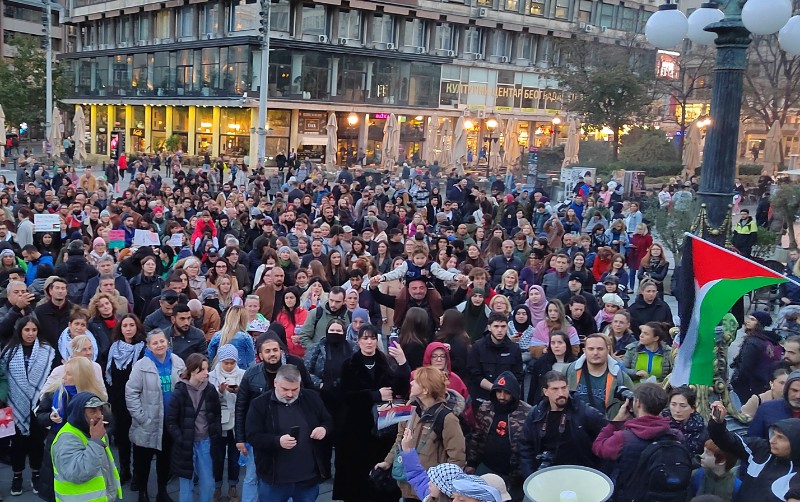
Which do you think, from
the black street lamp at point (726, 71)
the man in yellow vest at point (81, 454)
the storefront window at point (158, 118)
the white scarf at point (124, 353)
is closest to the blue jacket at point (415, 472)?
the man in yellow vest at point (81, 454)

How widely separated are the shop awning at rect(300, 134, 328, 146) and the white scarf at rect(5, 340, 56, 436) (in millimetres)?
43626

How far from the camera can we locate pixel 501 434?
5.79m

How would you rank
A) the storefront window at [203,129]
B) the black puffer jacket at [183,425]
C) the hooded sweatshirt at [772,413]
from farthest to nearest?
the storefront window at [203,129]
the black puffer jacket at [183,425]
the hooded sweatshirt at [772,413]

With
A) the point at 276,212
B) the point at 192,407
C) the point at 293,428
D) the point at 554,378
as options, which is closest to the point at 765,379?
the point at 554,378

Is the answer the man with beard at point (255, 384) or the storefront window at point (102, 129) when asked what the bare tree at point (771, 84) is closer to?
the man with beard at point (255, 384)

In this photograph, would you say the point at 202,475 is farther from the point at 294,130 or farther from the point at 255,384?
the point at 294,130

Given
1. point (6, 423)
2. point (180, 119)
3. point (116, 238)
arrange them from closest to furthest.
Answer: point (6, 423) < point (116, 238) < point (180, 119)

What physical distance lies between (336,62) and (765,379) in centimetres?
4375

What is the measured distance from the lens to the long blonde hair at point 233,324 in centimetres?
720

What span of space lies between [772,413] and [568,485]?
225 cm

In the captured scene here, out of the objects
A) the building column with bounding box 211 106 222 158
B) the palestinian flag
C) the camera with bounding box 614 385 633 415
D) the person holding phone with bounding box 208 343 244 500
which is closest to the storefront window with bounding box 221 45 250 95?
the building column with bounding box 211 106 222 158

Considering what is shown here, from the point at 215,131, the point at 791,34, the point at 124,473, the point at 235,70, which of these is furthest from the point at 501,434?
the point at 215,131

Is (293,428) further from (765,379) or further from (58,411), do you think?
(765,379)

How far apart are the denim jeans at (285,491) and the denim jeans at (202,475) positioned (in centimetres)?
71
